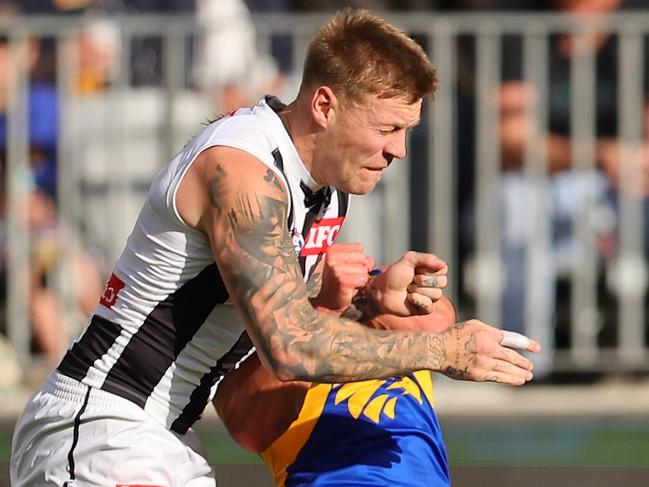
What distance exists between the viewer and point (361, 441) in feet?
14.8

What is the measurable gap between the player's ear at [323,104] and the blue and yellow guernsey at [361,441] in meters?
0.88

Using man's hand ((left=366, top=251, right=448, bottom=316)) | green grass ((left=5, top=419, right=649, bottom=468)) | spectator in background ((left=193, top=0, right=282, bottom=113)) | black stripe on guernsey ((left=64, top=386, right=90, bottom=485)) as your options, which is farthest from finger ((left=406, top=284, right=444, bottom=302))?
spectator in background ((left=193, top=0, right=282, bottom=113))

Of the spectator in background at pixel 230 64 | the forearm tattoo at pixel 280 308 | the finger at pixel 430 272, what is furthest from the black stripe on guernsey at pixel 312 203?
the spectator in background at pixel 230 64

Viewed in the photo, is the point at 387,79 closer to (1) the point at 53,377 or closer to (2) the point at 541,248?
(1) the point at 53,377

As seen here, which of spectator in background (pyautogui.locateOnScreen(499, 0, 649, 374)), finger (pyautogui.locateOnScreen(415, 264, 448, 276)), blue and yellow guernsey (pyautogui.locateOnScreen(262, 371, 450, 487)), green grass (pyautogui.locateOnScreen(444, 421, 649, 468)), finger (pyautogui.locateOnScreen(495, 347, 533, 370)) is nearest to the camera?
finger (pyautogui.locateOnScreen(495, 347, 533, 370))

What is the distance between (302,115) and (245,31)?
4.74 metres

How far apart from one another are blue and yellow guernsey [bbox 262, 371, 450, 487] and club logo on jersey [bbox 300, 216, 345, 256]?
1.48 feet

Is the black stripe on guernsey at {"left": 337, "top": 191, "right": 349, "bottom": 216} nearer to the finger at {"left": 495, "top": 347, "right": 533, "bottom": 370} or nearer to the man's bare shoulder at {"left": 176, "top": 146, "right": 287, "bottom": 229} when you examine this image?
the man's bare shoulder at {"left": 176, "top": 146, "right": 287, "bottom": 229}

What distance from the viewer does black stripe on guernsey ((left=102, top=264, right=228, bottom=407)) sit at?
167 inches

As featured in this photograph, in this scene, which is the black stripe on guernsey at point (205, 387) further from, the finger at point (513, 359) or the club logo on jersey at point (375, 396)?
the finger at point (513, 359)

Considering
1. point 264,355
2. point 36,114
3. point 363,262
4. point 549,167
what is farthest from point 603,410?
point 264,355

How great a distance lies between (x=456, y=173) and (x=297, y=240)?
4.72m

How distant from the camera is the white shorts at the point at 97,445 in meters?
4.23

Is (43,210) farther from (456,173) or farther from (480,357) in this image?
(480,357)
